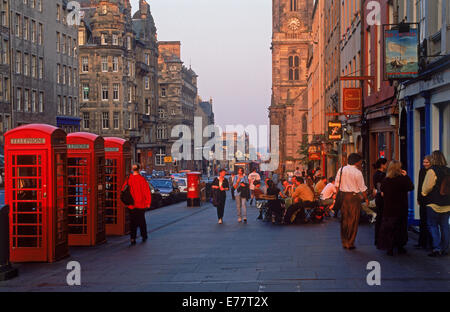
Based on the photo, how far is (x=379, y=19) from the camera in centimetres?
2478

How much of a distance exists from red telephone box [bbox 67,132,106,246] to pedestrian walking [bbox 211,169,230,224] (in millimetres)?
6472

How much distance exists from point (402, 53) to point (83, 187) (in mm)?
8022

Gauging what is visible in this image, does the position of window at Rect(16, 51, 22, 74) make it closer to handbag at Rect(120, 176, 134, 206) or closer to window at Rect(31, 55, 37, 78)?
window at Rect(31, 55, 37, 78)

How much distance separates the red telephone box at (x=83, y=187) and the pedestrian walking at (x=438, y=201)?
23.1ft

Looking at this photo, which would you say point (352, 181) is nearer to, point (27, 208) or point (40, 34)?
point (27, 208)

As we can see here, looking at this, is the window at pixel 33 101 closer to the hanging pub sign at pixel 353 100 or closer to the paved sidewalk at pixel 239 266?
the hanging pub sign at pixel 353 100

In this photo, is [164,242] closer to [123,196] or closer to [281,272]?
[123,196]

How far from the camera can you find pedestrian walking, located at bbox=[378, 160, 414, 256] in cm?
1216

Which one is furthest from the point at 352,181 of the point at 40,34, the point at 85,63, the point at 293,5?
the point at 293,5

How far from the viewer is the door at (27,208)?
40.9ft

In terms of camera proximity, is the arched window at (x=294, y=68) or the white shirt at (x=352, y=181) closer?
the white shirt at (x=352, y=181)

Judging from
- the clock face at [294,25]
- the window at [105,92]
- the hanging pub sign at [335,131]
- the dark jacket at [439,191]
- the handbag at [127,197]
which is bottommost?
the handbag at [127,197]

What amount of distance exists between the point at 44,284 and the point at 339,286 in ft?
14.1

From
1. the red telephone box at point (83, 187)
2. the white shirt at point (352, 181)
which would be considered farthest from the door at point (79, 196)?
the white shirt at point (352, 181)
